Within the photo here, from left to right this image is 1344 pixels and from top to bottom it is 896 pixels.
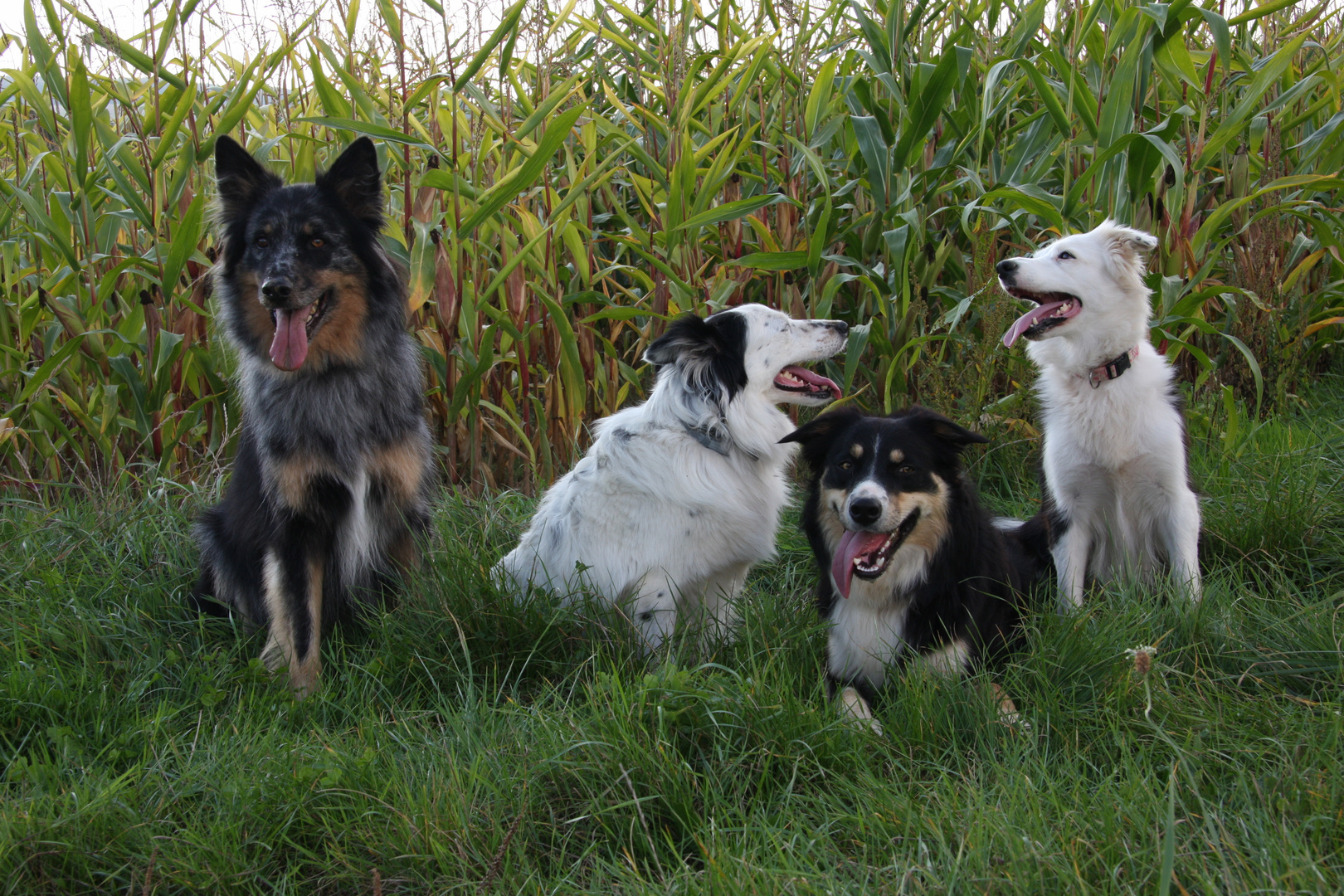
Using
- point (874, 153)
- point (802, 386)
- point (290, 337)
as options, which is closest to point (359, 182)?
point (290, 337)

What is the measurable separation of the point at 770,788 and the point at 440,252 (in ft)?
8.95

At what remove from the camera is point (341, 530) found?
10.6ft

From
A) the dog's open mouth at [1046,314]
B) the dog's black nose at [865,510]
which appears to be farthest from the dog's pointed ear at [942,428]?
the dog's open mouth at [1046,314]

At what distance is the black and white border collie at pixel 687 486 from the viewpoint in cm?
320

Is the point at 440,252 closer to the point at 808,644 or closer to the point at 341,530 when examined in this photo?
the point at 341,530

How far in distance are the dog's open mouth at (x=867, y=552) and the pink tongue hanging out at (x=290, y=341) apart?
1.83m

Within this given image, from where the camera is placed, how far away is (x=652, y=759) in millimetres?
2189

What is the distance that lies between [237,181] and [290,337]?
0.62 meters

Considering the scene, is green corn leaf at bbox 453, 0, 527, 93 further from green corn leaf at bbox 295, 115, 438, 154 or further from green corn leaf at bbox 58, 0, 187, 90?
green corn leaf at bbox 58, 0, 187, 90

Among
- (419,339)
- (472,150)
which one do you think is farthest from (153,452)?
(472,150)

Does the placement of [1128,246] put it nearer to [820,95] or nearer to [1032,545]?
[1032,545]

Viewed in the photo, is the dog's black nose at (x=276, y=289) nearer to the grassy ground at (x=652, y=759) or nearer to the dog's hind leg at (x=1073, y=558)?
the grassy ground at (x=652, y=759)

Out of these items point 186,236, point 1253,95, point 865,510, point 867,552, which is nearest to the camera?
point 865,510

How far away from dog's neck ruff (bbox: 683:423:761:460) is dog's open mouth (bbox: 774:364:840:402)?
311mm
